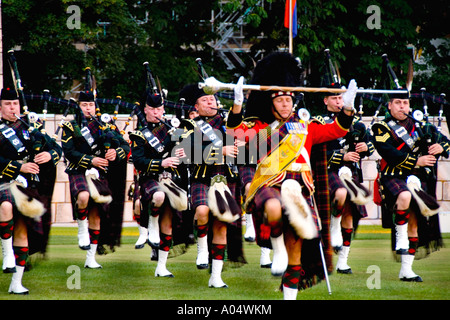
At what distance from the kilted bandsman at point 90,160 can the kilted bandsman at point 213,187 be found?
5.18 ft

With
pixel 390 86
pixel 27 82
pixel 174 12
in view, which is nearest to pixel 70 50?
pixel 27 82

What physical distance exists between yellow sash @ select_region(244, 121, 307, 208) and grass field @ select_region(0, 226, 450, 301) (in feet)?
4.14

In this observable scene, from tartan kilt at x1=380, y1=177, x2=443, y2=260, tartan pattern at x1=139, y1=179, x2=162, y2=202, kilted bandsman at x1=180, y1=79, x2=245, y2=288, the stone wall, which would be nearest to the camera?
kilted bandsman at x1=180, y1=79, x2=245, y2=288

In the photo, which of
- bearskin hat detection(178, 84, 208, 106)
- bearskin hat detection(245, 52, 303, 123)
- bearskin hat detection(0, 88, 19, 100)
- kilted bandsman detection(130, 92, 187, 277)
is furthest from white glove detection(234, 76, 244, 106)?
bearskin hat detection(178, 84, 208, 106)

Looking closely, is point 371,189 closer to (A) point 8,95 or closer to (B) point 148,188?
(B) point 148,188

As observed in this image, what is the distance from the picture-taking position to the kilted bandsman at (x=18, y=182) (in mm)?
8767

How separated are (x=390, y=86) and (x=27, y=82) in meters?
11.3

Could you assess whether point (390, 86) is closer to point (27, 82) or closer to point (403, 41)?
point (403, 41)

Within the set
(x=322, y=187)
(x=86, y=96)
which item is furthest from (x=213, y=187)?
(x=86, y=96)

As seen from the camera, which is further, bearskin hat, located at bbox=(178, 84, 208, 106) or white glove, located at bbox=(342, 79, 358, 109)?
bearskin hat, located at bbox=(178, 84, 208, 106)

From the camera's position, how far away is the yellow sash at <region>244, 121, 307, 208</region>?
300 inches

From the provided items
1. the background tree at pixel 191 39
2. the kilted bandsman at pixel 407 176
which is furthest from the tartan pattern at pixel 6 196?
the background tree at pixel 191 39

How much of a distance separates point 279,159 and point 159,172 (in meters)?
2.80

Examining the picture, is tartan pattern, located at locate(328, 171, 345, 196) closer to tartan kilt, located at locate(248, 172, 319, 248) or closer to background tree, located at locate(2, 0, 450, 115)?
tartan kilt, located at locate(248, 172, 319, 248)
